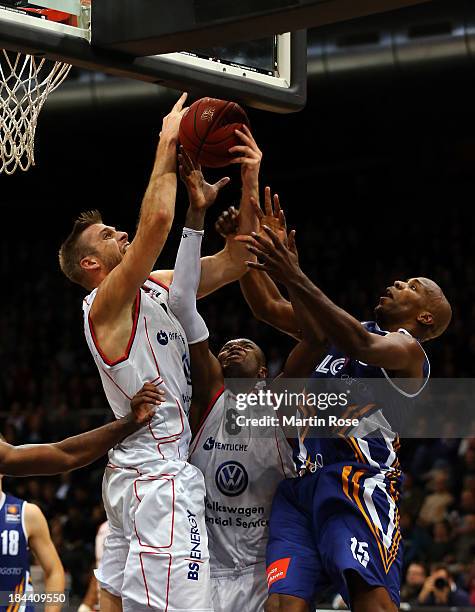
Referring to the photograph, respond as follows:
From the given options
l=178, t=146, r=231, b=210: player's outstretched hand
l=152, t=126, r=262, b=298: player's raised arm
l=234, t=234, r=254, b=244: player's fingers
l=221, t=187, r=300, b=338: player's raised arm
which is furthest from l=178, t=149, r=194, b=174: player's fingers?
l=221, t=187, r=300, b=338: player's raised arm

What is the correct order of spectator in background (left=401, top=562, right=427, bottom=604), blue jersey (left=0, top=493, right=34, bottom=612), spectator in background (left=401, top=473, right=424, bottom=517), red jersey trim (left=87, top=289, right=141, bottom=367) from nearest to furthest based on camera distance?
red jersey trim (left=87, top=289, right=141, bottom=367)
blue jersey (left=0, top=493, right=34, bottom=612)
spectator in background (left=401, top=562, right=427, bottom=604)
spectator in background (left=401, top=473, right=424, bottom=517)

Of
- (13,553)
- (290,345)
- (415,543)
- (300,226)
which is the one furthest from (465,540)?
(300,226)

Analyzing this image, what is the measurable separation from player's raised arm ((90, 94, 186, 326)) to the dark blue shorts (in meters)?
1.05

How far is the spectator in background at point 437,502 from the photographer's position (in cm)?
846

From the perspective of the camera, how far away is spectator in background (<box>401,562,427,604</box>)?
7.85 m

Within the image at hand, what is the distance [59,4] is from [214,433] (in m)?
1.79

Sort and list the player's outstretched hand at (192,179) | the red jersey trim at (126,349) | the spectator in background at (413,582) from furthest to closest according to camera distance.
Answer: the spectator in background at (413,582)
the player's outstretched hand at (192,179)
the red jersey trim at (126,349)

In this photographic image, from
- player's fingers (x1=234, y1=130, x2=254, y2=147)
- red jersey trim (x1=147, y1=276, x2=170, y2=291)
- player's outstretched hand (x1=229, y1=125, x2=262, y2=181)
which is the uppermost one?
player's fingers (x1=234, y1=130, x2=254, y2=147)

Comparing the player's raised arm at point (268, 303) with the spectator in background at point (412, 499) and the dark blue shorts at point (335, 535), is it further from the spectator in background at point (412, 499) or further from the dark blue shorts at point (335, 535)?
the spectator in background at point (412, 499)

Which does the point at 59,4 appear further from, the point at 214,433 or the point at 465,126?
the point at 465,126

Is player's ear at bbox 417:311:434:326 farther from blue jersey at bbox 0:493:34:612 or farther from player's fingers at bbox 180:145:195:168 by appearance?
blue jersey at bbox 0:493:34:612

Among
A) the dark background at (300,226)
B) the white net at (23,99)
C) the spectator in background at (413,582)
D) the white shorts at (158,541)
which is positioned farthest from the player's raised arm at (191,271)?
the dark background at (300,226)

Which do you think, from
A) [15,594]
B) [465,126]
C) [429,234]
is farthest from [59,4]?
[429,234]

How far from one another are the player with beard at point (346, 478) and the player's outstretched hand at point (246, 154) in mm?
311
